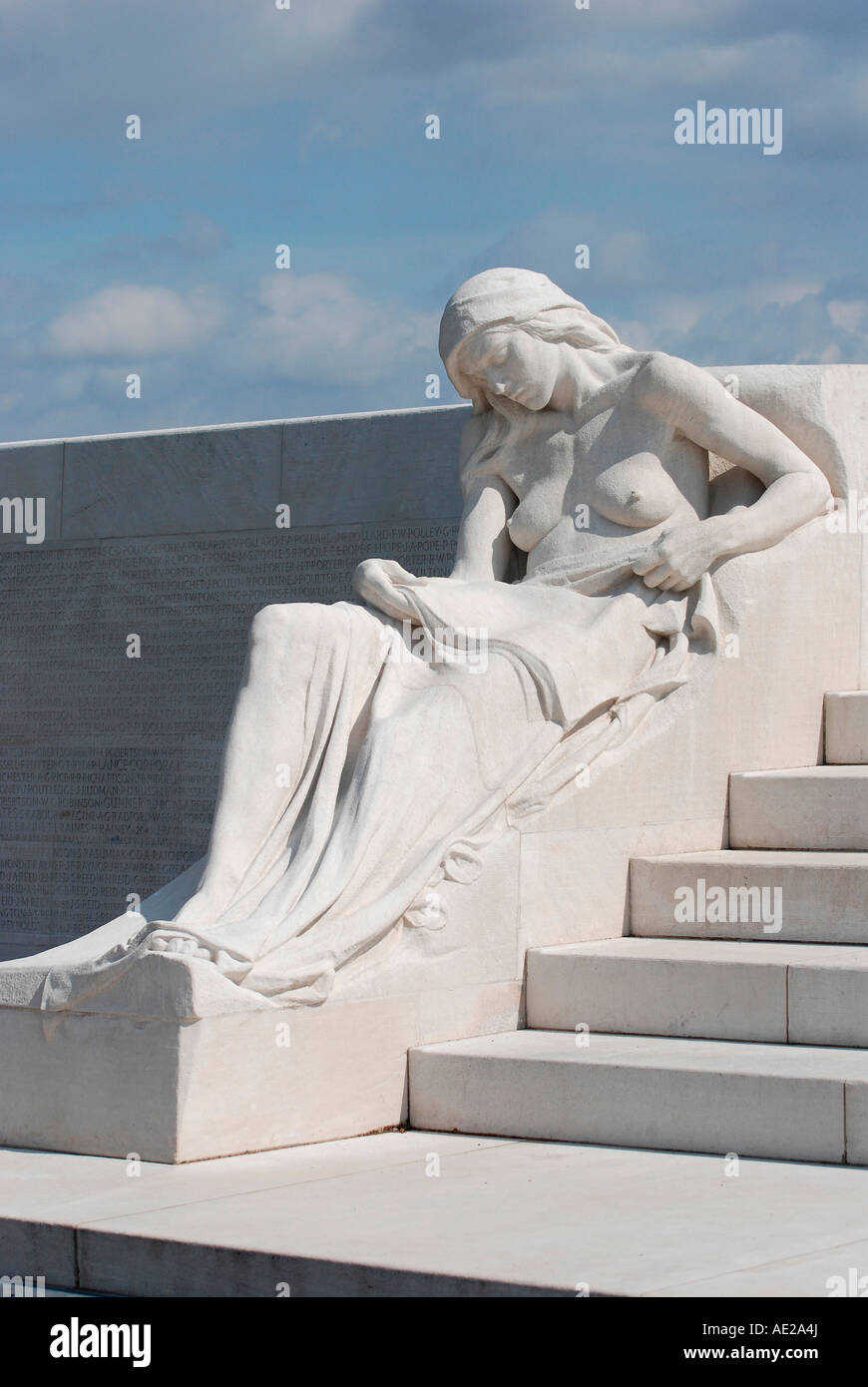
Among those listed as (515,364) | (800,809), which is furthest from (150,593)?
(800,809)

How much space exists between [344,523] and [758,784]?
9.70ft

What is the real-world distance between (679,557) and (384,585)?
0.96 meters

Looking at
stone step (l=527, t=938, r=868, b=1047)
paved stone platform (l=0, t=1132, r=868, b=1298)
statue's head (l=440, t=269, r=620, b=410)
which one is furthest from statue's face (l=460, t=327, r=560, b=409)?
paved stone platform (l=0, t=1132, r=868, b=1298)

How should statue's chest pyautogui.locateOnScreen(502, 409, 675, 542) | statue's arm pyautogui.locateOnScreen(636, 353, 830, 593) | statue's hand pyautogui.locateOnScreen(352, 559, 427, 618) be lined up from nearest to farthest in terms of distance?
statue's hand pyautogui.locateOnScreen(352, 559, 427, 618), statue's arm pyautogui.locateOnScreen(636, 353, 830, 593), statue's chest pyautogui.locateOnScreen(502, 409, 675, 542)

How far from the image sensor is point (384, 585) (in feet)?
18.7

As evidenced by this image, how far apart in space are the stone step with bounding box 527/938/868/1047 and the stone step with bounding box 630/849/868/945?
81 millimetres

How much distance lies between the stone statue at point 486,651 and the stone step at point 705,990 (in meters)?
0.45

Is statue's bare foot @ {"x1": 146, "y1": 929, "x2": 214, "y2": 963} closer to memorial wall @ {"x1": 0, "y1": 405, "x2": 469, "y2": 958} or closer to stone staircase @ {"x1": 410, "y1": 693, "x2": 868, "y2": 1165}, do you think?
stone staircase @ {"x1": 410, "y1": 693, "x2": 868, "y2": 1165}

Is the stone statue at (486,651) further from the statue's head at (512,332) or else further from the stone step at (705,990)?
the stone step at (705,990)

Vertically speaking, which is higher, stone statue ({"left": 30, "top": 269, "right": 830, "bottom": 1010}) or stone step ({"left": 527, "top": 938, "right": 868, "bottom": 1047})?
stone statue ({"left": 30, "top": 269, "right": 830, "bottom": 1010})

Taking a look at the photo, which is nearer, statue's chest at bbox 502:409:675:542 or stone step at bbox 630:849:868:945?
stone step at bbox 630:849:868:945

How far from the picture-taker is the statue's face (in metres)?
6.28
